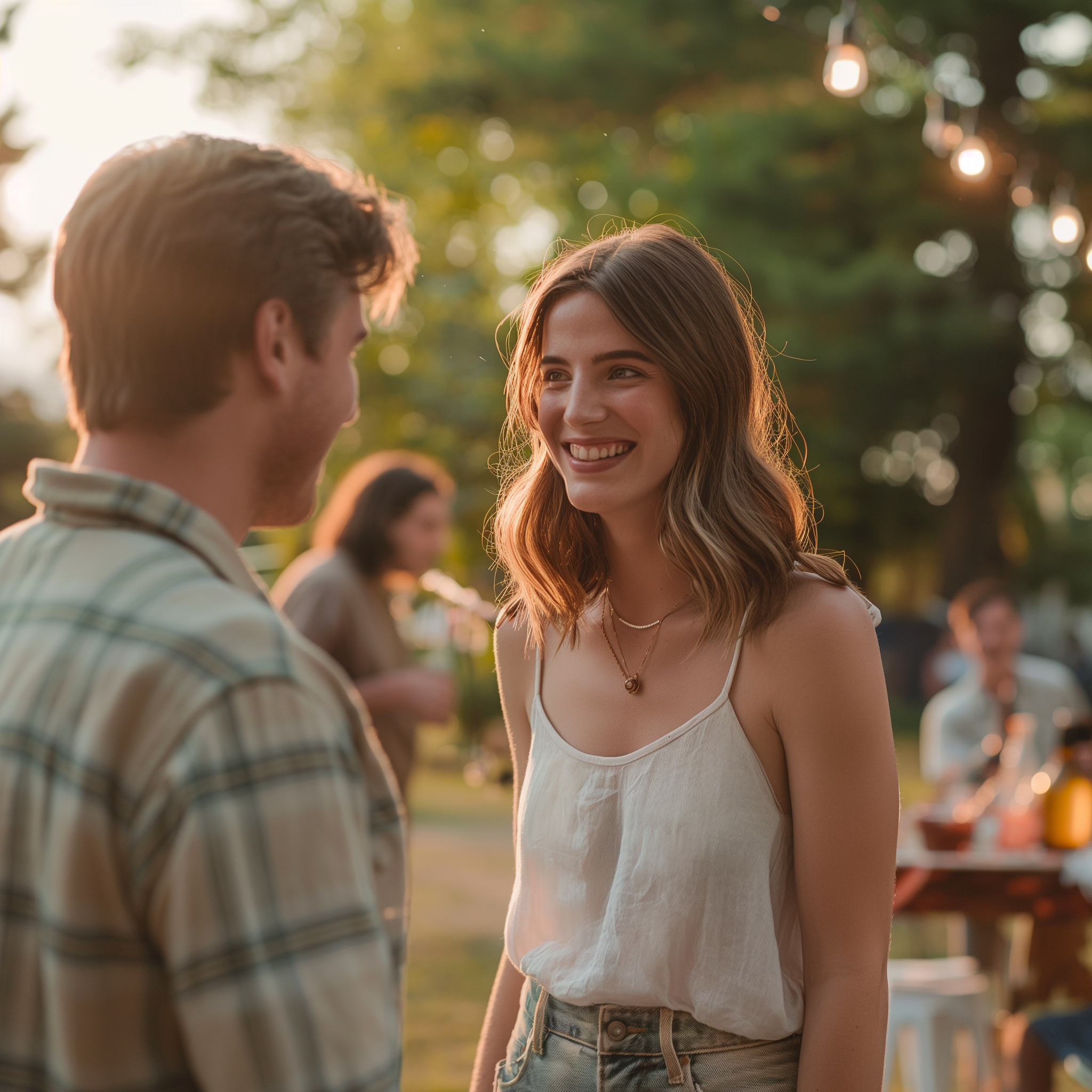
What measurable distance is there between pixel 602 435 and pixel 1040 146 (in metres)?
11.9

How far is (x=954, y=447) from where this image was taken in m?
16.3

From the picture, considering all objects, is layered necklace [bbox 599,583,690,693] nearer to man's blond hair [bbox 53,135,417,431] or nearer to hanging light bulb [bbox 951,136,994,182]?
man's blond hair [bbox 53,135,417,431]

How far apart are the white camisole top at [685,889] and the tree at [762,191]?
29.4 ft

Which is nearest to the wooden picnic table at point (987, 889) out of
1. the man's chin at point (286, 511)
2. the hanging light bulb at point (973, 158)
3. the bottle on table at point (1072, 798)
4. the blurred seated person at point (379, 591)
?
the bottle on table at point (1072, 798)

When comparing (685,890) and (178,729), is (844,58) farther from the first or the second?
(178,729)

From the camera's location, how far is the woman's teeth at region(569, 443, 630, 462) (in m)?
1.62

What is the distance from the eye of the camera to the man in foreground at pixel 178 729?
75cm

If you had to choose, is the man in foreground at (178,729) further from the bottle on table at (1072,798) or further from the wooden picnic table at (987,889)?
the bottle on table at (1072,798)

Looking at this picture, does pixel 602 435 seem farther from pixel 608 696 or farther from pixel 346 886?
pixel 346 886

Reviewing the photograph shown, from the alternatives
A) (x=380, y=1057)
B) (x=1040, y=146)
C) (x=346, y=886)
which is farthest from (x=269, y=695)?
(x=1040, y=146)

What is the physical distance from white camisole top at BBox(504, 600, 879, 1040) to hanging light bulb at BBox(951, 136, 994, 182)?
380cm

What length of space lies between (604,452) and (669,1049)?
2.47 feet

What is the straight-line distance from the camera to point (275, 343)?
911 mm

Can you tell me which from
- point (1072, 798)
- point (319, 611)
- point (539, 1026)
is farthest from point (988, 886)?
point (539, 1026)
